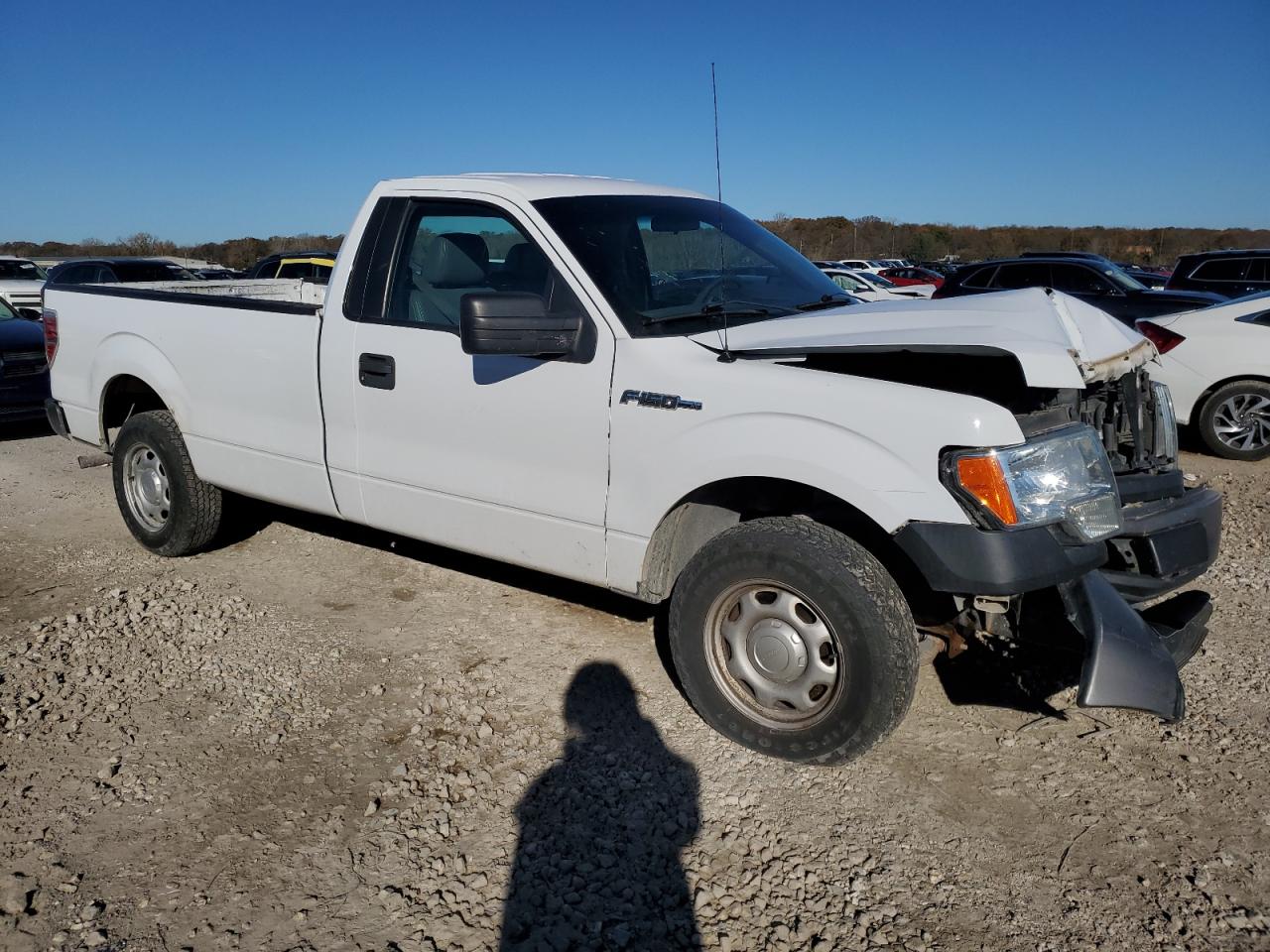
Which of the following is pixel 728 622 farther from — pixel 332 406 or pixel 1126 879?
pixel 332 406

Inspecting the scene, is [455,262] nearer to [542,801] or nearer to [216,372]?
[216,372]

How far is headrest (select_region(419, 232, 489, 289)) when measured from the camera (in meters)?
4.41

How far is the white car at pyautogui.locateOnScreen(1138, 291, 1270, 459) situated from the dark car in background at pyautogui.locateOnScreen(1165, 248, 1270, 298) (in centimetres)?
595

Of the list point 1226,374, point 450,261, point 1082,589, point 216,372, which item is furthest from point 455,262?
point 1226,374

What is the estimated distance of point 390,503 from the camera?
4.55 meters

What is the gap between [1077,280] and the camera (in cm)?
1295

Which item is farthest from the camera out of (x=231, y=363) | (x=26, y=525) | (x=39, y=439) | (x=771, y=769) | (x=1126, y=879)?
(x=39, y=439)

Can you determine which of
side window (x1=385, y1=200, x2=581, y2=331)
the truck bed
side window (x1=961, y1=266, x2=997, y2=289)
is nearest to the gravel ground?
the truck bed

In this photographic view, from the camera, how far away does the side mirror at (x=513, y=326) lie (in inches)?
138

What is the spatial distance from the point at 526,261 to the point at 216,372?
1.95 m

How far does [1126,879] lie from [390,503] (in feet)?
10.5

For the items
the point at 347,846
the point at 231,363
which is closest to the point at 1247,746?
the point at 347,846

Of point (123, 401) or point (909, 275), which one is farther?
point (909, 275)

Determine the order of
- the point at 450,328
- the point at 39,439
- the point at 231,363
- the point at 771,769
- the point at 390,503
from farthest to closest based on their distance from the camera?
the point at 39,439
the point at 231,363
the point at 390,503
the point at 450,328
the point at 771,769
